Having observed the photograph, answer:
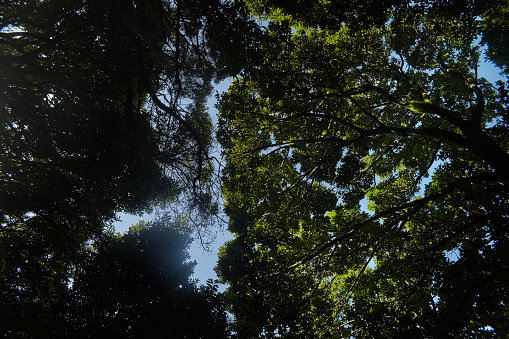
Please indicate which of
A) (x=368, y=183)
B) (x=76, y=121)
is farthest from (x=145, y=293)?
(x=368, y=183)

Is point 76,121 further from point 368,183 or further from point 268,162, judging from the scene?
point 368,183

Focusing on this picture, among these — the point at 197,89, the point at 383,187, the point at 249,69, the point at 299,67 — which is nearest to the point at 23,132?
the point at 197,89

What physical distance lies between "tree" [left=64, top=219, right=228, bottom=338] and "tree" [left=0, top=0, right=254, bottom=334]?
1019mm

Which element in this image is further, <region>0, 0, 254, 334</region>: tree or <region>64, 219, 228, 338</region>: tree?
<region>64, 219, 228, 338</region>: tree

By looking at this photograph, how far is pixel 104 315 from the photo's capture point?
8906 mm

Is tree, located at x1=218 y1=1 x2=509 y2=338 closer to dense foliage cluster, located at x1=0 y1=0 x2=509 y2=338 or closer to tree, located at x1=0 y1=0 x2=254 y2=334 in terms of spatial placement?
dense foliage cluster, located at x1=0 y1=0 x2=509 y2=338

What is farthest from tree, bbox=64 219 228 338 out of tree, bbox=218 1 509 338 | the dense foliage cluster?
tree, bbox=218 1 509 338

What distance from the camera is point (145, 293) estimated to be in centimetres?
1014

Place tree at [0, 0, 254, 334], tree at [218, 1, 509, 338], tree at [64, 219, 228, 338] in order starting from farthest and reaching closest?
tree at [64, 219, 228, 338] → tree at [0, 0, 254, 334] → tree at [218, 1, 509, 338]

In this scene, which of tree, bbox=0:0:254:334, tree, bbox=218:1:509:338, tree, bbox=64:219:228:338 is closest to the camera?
tree, bbox=218:1:509:338

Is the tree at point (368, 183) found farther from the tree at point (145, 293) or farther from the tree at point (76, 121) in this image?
the tree at point (145, 293)

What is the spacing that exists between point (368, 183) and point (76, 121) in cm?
1003

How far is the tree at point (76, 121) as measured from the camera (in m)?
6.19

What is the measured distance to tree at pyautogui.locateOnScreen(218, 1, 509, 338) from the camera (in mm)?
4551
